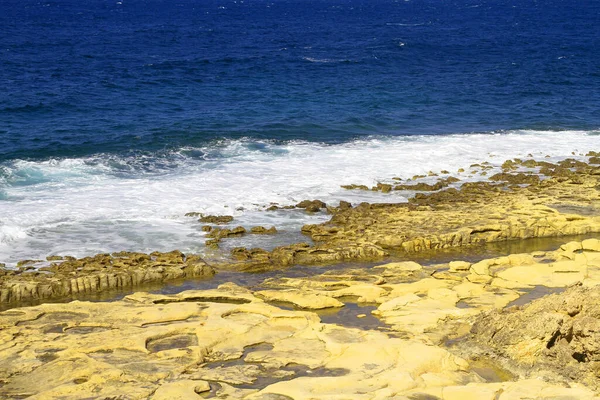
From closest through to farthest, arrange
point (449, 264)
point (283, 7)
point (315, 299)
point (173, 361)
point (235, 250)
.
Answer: point (173, 361)
point (315, 299)
point (449, 264)
point (235, 250)
point (283, 7)

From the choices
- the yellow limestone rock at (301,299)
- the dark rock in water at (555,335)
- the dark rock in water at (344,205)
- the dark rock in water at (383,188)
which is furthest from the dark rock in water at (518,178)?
the dark rock in water at (555,335)

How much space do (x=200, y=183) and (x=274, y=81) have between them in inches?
869

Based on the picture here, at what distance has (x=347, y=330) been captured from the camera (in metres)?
14.8

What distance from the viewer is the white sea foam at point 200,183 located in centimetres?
2225

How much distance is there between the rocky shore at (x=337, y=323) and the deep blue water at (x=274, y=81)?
46.0 ft

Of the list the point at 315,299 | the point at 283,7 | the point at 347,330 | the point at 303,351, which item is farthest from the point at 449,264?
the point at 283,7

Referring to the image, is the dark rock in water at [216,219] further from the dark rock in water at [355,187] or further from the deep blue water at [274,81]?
the deep blue water at [274,81]

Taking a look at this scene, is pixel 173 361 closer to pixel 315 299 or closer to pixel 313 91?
pixel 315 299

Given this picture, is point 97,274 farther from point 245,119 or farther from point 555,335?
point 245,119

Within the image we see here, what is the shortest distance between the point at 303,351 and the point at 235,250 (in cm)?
743

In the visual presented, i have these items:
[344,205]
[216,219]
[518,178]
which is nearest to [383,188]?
[344,205]

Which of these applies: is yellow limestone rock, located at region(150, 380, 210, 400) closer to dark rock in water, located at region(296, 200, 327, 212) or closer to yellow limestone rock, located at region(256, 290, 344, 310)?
yellow limestone rock, located at region(256, 290, 344, 310)

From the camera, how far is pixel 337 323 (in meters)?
15.9

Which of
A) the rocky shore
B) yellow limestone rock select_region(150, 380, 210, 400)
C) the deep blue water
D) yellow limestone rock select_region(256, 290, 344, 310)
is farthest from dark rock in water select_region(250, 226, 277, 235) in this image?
the deep blue water
